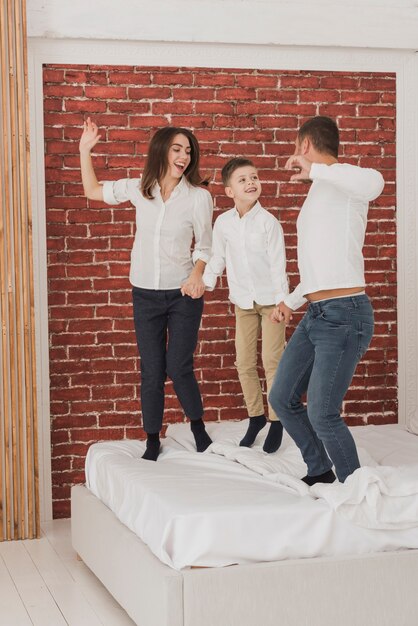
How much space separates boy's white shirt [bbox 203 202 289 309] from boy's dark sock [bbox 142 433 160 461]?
70cm

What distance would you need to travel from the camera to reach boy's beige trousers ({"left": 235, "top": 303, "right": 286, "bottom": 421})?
438 centimetres

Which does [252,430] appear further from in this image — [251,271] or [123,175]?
[123,175]

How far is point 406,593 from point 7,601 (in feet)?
5.03

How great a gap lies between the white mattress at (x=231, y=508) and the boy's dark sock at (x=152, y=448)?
0.10 meters

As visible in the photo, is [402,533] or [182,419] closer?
[402,533]

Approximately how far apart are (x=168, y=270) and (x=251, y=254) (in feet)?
1.31

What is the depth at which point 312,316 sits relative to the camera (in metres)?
3.54

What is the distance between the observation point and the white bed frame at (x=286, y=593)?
2930 mm

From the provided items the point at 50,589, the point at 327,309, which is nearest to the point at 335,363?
the point at 327,309

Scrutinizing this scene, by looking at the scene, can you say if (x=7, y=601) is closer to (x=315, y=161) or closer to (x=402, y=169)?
(x=315, y=161)

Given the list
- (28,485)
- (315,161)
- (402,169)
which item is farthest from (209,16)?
(28,485)

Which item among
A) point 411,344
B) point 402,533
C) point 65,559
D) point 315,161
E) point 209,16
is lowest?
point 65,559

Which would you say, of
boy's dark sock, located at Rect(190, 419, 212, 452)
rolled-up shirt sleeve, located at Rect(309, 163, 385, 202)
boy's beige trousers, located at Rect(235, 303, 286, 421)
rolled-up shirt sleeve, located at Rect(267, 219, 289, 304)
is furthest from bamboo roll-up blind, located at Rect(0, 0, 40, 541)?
rolled-up shirt sleeve, located at Rect(309, 163, 385, 202)

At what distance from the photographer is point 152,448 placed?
425 cm
